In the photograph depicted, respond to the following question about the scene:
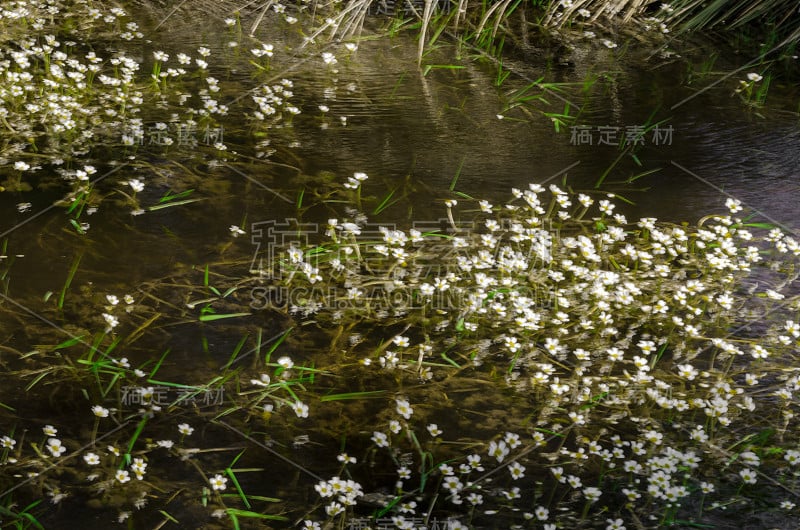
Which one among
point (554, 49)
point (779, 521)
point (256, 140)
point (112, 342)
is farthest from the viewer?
point (554, 49)

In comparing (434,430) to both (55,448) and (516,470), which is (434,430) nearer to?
(516,470)

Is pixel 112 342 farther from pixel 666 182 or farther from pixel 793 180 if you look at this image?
pixel 793 180

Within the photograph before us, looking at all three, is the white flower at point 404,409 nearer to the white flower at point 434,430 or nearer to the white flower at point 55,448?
the white flower at point 434,430

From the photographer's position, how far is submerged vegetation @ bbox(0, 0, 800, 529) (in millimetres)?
2459

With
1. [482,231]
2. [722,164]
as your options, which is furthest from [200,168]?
[722,164]

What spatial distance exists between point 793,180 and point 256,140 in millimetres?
2506

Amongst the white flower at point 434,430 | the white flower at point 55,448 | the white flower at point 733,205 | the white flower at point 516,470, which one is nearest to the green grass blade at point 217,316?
the white flower at point 55,448

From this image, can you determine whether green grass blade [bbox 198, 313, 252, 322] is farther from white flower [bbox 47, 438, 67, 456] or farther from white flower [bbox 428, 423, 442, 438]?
white flower [bbox 428, 423, 442, 438]

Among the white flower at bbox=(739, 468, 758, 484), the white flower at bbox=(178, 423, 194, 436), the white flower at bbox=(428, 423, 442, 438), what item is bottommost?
the white flower at bbox=(178, 423, 194, 436)

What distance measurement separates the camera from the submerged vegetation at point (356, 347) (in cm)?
246

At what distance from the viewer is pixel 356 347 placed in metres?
3.00

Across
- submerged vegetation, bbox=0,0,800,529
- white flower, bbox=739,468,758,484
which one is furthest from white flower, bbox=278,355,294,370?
white flower, bbox=739,468,758,484

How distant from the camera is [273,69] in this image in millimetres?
4805

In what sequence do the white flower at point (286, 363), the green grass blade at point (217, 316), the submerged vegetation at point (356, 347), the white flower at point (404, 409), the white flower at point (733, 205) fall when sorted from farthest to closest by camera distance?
the white flower at point (733, 205) < the green grass blade at point (217, 316) < the white flower at point (286, 363) < the white flower at point (404, 409) < the submerged vegetation at point (356, 347)
